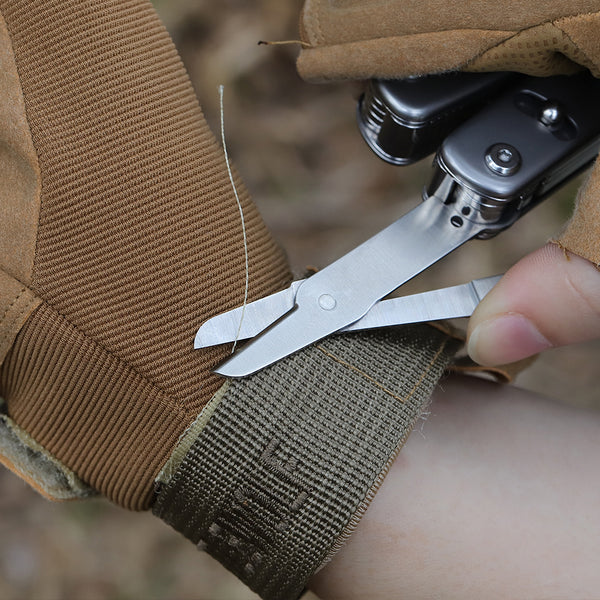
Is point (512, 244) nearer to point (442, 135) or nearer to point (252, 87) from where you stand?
point (252, 87)

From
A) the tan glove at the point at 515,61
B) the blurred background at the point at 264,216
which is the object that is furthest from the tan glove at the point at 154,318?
the blurred background at the point at 264,216

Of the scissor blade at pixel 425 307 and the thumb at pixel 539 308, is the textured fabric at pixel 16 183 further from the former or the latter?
the thumb at pixel 539 308

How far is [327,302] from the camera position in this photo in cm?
66

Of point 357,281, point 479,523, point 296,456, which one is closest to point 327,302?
point 357,281

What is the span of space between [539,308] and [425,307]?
0.10 meters

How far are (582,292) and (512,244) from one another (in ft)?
3.03

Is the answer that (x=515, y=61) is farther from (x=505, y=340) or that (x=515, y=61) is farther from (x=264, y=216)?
(x=264, y=216)

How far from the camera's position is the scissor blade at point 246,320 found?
64cm

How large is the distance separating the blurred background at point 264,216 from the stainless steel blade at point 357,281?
0.80 metres

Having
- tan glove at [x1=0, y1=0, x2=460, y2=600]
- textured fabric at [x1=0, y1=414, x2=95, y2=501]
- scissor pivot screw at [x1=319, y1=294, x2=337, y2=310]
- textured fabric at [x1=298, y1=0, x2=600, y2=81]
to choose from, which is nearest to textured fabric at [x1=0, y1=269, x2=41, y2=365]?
tan glove at [x1=0, y1=0, x2=460, y2=600]

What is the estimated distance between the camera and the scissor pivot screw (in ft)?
2.17

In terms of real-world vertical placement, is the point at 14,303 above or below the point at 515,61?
below

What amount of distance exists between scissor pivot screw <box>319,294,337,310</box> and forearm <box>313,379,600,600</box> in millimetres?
166

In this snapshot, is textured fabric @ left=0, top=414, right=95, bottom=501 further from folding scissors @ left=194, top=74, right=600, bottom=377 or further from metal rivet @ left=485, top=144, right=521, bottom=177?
metal rivet @ left=485, top=144, right=521, bottom=177
